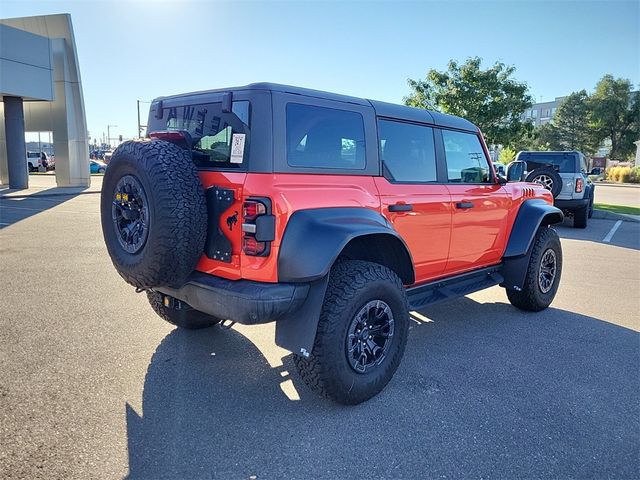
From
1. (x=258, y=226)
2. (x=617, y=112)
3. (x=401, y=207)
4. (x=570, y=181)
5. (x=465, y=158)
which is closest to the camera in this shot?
(x=258, y=226)

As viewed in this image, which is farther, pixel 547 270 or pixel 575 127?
pixel 575 127

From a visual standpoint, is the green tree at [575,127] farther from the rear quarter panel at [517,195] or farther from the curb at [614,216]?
the rear quarter panel at [517,195]

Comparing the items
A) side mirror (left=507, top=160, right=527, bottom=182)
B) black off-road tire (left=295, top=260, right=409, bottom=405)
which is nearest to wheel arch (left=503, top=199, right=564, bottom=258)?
side mirror (left=507, top=160, right=527, bottom=182)

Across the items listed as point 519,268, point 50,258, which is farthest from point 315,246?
point 50,258

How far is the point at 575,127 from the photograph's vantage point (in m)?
54.5

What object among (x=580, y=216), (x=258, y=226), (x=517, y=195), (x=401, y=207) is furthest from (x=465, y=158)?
(x=580, y=216)

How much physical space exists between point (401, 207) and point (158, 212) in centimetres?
179

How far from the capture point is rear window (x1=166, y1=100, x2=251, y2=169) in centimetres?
293

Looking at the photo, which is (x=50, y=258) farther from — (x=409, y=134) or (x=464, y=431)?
(x=464, y=431)

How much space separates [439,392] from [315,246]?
1.47m

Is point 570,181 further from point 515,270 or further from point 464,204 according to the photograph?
point 464,204

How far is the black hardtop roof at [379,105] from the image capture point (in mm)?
2953

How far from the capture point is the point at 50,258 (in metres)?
7.25

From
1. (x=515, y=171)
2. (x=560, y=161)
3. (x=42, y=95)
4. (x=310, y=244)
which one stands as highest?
(x=42, y=95)
